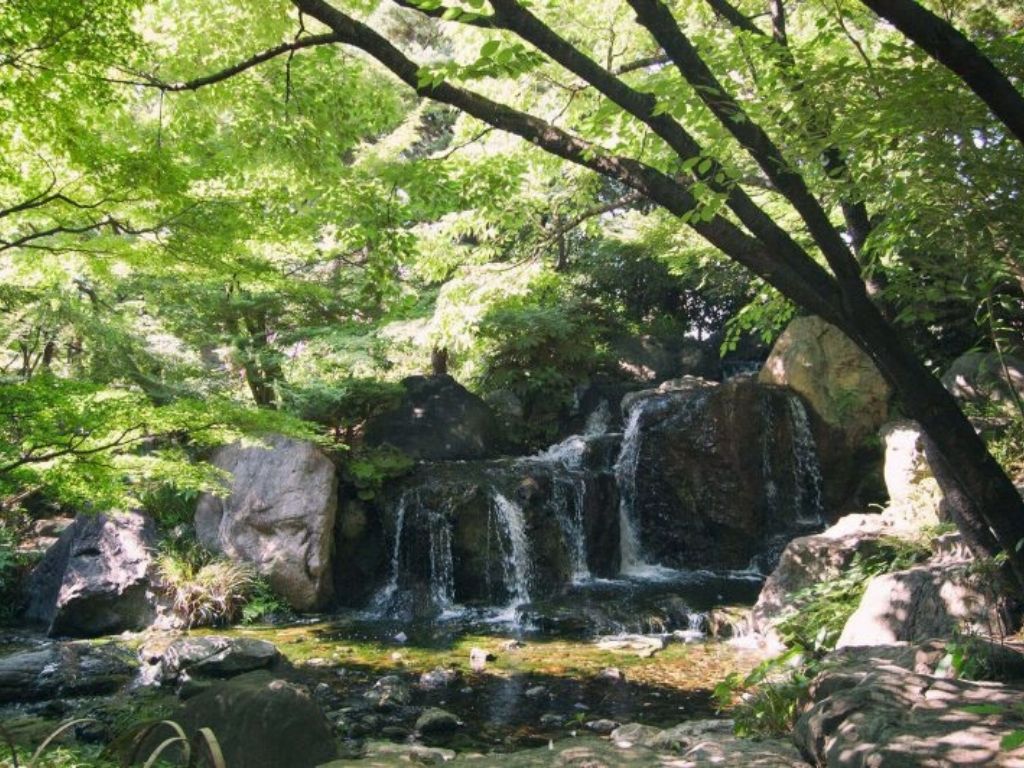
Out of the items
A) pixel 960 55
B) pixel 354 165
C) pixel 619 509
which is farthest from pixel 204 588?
pixel 960 55

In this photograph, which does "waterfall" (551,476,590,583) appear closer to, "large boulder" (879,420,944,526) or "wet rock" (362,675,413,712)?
"large boulder" (879,420,944,526)

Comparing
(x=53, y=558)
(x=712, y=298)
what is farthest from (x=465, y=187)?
(x=712, y=298)

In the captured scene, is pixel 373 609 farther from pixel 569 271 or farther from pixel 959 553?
pixel 569 271

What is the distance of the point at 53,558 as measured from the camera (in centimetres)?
1109

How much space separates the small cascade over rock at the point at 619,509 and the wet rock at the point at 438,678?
131 inches

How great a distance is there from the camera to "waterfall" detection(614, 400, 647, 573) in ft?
44.0

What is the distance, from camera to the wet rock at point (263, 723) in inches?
203

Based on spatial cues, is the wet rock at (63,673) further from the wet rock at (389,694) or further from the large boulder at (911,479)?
the large boulder at (911,479)

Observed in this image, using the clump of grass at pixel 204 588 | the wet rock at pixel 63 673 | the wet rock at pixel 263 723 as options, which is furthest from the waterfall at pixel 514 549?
the wet rock at pixel 263 723

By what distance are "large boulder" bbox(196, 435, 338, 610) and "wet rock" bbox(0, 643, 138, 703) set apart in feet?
9.20

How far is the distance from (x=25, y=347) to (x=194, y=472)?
25.2 feet

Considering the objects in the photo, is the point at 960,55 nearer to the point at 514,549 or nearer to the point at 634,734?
the point at 634,734

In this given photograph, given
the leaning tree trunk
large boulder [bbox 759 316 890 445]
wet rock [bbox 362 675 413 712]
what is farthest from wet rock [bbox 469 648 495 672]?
large boulder [bbox 759 316 890 445]

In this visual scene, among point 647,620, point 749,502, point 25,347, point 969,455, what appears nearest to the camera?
point 969,455
